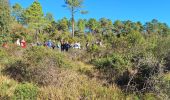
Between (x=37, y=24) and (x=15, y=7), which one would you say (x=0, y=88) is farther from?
(x=15, y=7)

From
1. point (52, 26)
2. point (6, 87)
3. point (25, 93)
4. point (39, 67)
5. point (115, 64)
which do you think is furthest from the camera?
point (52, 26)

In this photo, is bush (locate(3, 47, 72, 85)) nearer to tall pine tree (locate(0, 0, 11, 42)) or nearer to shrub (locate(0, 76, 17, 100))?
shrub (locate(0, 76, 17, 100))

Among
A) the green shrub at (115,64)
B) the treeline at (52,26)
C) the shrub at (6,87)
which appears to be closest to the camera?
the shrub at (6,87)

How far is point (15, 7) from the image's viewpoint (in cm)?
5997

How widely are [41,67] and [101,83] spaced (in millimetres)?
2417

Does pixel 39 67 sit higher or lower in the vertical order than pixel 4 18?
lower

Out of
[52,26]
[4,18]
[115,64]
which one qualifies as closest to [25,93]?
[115,64]

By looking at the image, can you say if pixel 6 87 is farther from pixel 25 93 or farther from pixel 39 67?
pixel 39 67

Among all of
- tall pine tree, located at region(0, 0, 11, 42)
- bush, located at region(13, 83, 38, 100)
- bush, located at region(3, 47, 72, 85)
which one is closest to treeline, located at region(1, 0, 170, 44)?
tall pine tree, located at region(0, 0, 11, 42)

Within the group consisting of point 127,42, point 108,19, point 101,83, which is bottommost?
point 101,83

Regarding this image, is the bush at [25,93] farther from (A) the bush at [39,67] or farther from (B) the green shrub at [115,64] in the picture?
(B) the green shrub at [115,64]

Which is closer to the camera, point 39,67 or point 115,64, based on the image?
point 39,67

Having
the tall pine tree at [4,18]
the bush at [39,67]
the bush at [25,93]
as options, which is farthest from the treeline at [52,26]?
the bush at [25,93]

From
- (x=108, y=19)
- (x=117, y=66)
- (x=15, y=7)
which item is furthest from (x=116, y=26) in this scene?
(x=117, y=66)
